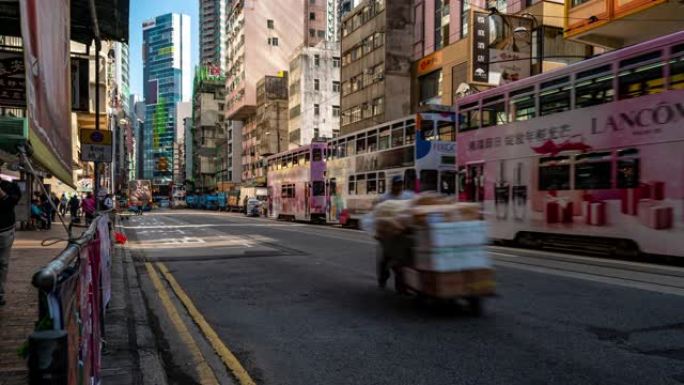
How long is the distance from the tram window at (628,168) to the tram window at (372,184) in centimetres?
1228

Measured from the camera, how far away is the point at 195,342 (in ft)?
18.4

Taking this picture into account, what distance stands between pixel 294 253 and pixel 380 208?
6311 millimetres

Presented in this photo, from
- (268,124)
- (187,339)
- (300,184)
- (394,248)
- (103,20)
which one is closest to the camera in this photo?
(187,339)

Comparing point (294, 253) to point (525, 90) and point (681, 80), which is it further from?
point (681, 80)

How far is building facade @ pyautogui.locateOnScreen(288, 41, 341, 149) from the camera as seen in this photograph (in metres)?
70.9

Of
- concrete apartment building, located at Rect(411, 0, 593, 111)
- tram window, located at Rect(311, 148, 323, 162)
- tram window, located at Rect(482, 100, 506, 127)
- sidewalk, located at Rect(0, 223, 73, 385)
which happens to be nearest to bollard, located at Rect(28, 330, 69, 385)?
sidewalk, located at Rect(0, 223, 73, 385)

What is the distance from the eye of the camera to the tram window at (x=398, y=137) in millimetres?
21903

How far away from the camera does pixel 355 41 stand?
51.3m

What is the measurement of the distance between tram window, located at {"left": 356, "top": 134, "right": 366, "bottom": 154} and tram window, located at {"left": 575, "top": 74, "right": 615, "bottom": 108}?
509 inches

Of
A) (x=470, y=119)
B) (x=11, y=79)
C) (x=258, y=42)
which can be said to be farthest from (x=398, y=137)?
(x=258, y=42)

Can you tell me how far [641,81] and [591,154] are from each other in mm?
2024

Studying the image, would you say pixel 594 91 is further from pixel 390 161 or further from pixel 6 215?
pixel 6 215

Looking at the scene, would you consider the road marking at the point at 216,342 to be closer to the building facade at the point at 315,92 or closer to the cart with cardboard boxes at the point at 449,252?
the cart with cardboard boxes at the point at 449,252

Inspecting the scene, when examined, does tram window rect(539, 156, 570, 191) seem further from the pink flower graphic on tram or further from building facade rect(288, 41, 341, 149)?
building facade rect(288, 41, 341, 149)
